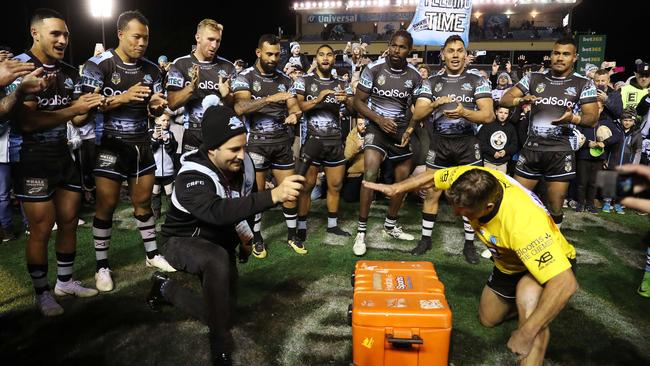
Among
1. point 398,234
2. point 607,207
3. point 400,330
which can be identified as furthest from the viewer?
point 607,207

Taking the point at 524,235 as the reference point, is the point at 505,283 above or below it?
below

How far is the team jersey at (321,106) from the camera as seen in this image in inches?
230

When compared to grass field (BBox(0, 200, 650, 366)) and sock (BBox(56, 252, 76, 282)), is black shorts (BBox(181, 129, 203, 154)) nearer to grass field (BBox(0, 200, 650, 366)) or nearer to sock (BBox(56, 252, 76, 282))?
grass field (BBox(0, 200, 650, 366))

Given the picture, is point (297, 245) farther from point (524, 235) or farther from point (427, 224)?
point (524, 235)

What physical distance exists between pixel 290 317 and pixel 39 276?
2.29 m

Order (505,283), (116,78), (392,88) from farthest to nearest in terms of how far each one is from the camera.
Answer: (392,88) → (116,78) → (505,283)

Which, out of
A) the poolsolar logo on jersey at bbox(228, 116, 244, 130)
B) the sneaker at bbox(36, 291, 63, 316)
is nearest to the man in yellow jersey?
the poolsolar logo on jersey at bbox(228, 116, 244, 130)

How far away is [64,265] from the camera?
4301mm

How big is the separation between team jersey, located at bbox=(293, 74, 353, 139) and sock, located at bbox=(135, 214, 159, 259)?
7.57 feet

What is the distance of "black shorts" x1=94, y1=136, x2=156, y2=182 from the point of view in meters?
4.39

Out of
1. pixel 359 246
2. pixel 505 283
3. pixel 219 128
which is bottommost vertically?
pixel 359 246

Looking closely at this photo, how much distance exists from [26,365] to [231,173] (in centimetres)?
200

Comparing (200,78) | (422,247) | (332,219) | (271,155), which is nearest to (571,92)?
(422,247)

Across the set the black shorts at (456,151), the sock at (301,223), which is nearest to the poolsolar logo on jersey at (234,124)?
the sock at (301,223)
